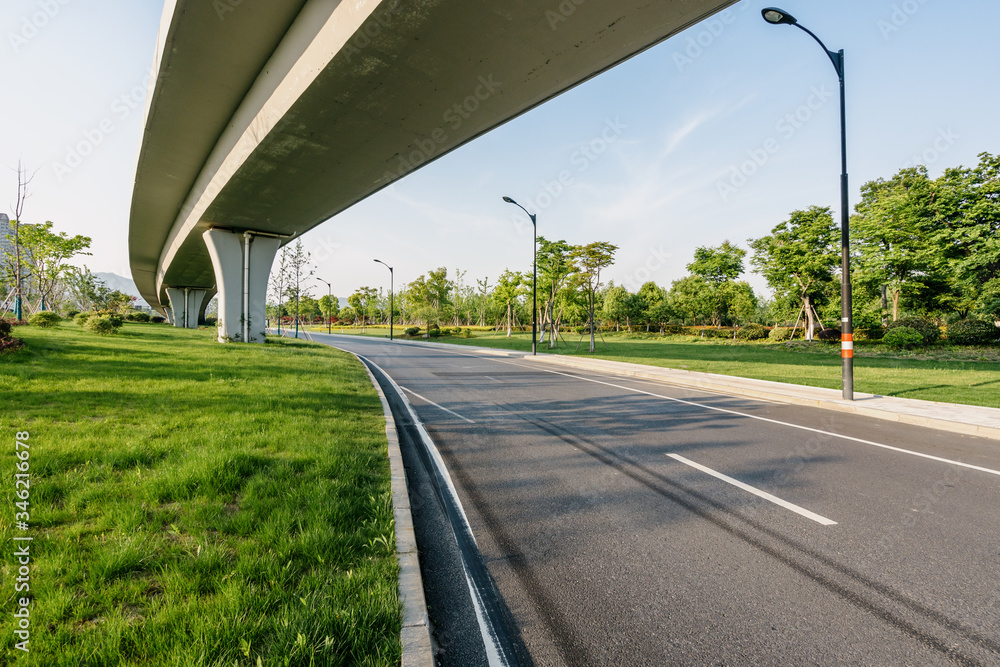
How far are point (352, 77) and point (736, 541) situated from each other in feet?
28.6

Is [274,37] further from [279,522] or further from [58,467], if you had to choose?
[279,522]

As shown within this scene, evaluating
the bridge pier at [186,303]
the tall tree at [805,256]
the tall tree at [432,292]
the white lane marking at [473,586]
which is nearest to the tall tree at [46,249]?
the bridge pier at [186,303]

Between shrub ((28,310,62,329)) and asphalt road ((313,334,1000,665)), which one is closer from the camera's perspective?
asphalt road ((313,334,1000,665))

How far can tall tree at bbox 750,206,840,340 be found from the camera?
97.5ft

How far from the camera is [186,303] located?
49.1 meters

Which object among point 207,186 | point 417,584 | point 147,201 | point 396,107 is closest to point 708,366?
point 396,107

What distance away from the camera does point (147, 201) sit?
18391mm

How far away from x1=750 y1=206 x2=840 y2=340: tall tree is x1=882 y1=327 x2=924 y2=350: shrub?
8970 millimetres

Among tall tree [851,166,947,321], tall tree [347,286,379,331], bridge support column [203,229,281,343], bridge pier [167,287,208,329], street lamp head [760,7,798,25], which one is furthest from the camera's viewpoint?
tall tree [347,286,379,331]

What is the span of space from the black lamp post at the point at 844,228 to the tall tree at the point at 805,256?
2390 centimetres

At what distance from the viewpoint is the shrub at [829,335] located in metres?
28.5

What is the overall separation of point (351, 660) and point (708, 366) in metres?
17.5

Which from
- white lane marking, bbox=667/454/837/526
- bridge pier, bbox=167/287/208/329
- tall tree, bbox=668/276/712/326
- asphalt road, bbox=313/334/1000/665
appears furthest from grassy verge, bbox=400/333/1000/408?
bridge pier, bbox=167/287/208/329

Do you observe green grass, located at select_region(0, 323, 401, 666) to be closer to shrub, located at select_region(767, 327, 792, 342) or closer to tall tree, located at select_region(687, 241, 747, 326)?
shrub, located at select_region(767, 327, 792, 342)
